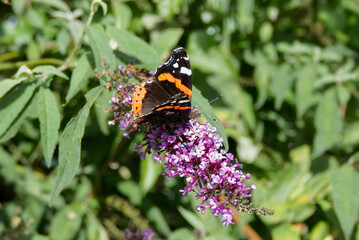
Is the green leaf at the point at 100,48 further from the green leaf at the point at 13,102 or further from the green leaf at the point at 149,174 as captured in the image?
the green leaf at the point at 149,174

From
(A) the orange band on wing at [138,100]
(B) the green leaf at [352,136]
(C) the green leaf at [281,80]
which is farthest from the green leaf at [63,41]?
(B) the green leaf at [352,136]

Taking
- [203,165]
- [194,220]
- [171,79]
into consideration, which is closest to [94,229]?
[194,220]

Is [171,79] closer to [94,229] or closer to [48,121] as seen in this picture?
[48,121]

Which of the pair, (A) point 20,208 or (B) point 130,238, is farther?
(A) point 20,208

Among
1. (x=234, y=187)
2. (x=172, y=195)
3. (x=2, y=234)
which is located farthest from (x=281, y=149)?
(x=2, y=234)

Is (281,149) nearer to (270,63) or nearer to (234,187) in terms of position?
(270,63)

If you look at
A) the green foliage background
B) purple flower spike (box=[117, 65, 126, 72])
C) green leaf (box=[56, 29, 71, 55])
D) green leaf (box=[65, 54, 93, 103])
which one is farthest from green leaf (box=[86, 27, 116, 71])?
green leaf (box=[56, 29, 71, 55])
